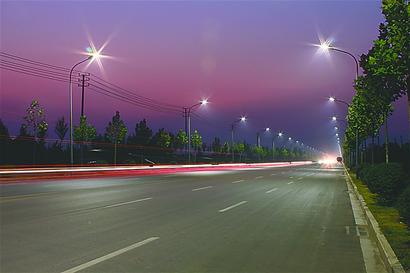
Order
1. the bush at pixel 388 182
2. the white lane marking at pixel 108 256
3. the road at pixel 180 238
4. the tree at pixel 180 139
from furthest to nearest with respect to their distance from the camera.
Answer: the tree at pixel 180 139
the bush at pixel 388 182
the road at pixel 180 238
the white lane marking at pixel 108 256

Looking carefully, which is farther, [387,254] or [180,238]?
[180,238]

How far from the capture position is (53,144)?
1775 inches

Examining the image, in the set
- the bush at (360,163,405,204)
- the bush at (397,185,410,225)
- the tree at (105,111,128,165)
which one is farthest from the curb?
the tree at (105,111,128,165)

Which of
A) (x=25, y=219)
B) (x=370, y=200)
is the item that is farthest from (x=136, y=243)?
(x=370, y=200)

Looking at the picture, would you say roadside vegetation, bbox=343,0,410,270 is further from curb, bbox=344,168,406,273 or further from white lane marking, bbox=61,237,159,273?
white lane marking, bbox=61,237,159,273

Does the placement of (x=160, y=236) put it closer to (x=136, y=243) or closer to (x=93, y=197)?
(x=136, y=243)

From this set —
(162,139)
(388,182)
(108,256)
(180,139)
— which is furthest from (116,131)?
(108,256)

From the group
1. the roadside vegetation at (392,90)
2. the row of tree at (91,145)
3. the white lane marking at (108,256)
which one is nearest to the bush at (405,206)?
the roadside vegetation at (392,90)

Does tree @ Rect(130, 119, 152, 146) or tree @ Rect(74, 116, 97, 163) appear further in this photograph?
tree @ Rect(130, 119, 152, 146)

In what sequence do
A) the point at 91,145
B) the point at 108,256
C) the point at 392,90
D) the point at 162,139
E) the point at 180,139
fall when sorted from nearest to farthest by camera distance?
1. the point at 108,256
2. the point at 392,90
3. the point at 91,145
4. the point at 162,139
5. the point at 180,139

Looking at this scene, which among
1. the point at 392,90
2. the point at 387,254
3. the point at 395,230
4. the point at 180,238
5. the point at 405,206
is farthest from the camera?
the point at 392,90

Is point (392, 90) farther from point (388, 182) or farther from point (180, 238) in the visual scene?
point (180, 238)

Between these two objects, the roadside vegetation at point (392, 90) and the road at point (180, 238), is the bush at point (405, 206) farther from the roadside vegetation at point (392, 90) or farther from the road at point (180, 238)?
the road at point (180, 238)

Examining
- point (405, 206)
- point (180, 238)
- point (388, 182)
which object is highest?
point (388, 182)
